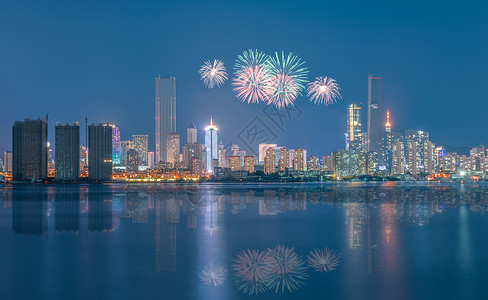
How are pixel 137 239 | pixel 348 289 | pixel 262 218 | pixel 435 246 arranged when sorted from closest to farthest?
pixel 348 289, pixel 435 246, pixel 137 239, pixel 262 218

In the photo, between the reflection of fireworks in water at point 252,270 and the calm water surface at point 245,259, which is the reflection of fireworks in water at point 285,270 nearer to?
the calm water surface at point 245,259

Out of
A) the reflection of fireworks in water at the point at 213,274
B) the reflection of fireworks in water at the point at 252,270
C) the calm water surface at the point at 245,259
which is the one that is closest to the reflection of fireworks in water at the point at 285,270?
the calm water surface at the point at 245,259

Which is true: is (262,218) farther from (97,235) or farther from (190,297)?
(190,297)

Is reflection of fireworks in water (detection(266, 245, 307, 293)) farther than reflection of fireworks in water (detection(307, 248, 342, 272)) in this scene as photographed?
No

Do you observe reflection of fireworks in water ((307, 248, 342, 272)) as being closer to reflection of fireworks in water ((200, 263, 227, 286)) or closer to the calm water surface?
the calm water surface

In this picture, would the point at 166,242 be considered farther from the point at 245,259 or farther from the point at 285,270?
the point at 285,270

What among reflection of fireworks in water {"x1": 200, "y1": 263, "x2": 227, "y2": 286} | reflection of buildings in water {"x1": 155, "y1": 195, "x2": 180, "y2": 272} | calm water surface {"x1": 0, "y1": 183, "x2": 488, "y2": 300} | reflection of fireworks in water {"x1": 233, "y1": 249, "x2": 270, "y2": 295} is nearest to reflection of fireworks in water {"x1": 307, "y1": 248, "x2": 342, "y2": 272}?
calm water surface {"x1": 0, "y1": 183, "x2": 488, "y2": 300}

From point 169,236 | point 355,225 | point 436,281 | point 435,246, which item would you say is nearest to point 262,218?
point 355,225
